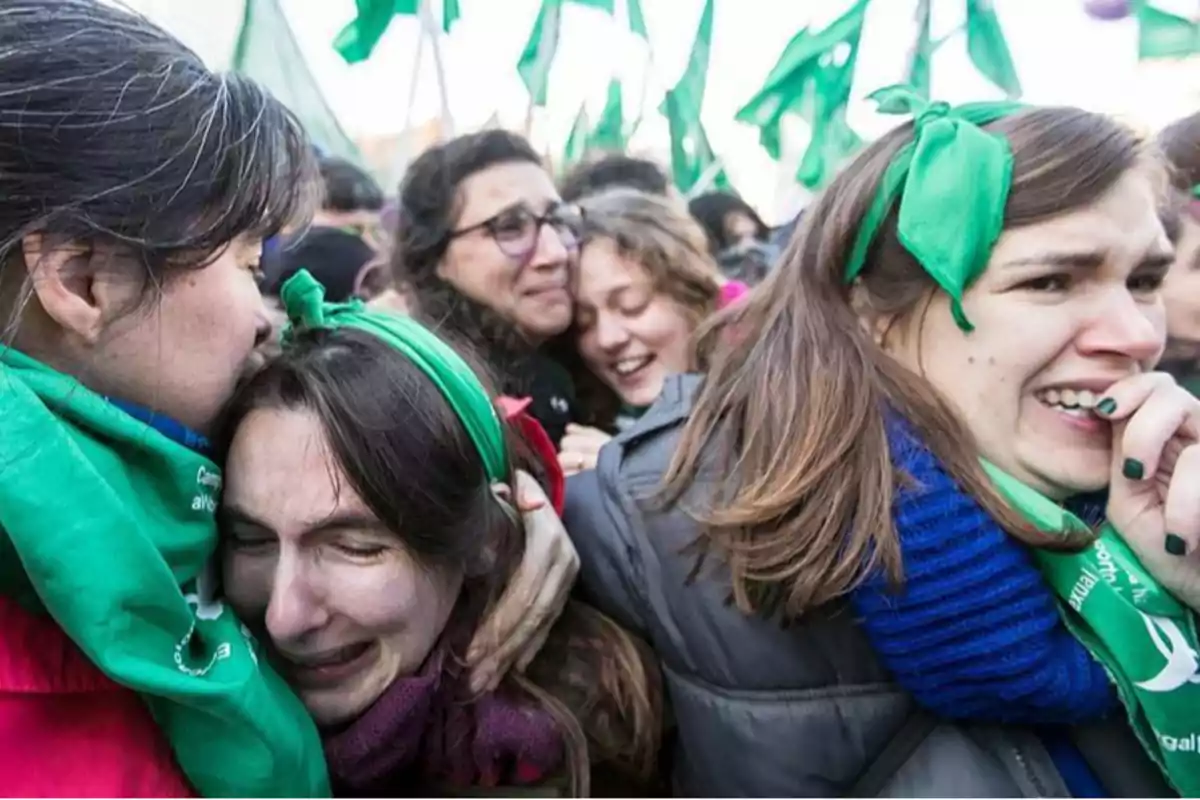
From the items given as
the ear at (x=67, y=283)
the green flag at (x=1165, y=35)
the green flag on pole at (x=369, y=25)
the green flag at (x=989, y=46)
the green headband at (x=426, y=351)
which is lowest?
the green headband at (x=426, y=351)

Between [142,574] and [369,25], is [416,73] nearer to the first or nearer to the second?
[369,25]

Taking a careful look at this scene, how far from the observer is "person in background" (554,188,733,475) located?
6.16 ft

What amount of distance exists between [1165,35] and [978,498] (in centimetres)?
65

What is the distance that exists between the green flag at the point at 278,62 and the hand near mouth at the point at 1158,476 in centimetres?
100

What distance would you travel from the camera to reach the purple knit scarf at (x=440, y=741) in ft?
3.34

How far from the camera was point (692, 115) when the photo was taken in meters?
1.38

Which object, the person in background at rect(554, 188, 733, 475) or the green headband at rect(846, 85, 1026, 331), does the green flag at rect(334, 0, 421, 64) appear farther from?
the person in background at rect(554, 188, 733, 475)

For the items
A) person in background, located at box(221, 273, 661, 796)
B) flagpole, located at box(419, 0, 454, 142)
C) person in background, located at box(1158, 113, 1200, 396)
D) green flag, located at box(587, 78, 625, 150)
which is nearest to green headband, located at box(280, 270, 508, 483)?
person in background, located at box(221, 273, 661, 796)

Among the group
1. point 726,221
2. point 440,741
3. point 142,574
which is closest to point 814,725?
point 440,741

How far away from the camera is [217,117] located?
3.04 ft

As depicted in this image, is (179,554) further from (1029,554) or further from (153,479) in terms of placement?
(1029,554)

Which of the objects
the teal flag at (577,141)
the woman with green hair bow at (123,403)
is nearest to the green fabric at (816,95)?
the teal flag at (577,141)

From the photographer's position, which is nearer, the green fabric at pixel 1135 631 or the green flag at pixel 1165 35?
the green fabric at pixel 1135 631

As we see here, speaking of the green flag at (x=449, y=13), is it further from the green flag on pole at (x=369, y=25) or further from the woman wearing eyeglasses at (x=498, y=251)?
the woman wearing eyeglasses at (x=498, y=251)
